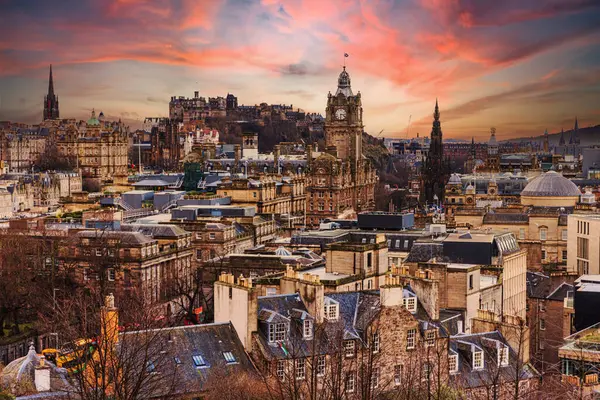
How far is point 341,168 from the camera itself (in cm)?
11300

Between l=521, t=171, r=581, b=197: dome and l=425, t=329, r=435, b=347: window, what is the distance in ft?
164

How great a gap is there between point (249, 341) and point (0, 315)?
75.7 feet

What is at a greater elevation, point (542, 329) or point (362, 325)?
point (362, 325)

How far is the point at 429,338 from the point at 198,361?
24.1ft

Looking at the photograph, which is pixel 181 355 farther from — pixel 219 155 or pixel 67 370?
pixel 219 155

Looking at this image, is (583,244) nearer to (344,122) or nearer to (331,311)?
(331,311)

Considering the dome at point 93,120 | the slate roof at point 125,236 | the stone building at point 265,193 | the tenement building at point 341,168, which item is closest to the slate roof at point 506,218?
the stone building at point 265,193

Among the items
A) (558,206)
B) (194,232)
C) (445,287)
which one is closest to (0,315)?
(194,232)

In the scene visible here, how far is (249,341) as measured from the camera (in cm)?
2959

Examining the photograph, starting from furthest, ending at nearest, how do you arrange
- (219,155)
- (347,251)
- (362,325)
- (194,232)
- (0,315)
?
(219,155) → (194,232) → (0,315) → (347,251) → (362,325)

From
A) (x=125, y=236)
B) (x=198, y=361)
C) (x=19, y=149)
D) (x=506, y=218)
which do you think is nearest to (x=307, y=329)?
(x=198, y=361)

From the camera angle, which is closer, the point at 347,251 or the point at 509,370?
the point at 509,370

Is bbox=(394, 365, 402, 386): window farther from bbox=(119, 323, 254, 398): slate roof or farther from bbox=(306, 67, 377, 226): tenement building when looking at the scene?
bbox=(306, 67, 377, 226): tenement building

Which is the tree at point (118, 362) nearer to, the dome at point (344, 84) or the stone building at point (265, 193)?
the stone building at point (265, 193)
